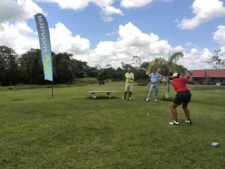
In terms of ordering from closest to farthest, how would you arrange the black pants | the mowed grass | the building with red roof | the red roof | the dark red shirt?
the mowed grass → the black pants → the dark red shirt → the building with red roof → the red roof

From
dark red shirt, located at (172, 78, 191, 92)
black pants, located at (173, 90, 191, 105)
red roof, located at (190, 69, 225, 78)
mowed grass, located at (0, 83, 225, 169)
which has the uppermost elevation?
red roof, located at (190, 69, 225, 78)

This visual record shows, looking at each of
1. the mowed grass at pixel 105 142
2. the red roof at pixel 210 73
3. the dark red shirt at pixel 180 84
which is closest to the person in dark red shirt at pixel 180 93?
the dark red shirt at pixel 180 84

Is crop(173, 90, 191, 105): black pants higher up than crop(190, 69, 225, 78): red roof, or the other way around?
crop(190, 69, 225, 78): red roof

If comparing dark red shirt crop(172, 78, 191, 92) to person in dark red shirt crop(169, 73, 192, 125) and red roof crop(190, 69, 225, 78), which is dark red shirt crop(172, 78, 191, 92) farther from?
red roof crop(190, 69, 225, 78)

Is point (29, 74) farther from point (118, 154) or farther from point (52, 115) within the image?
point (118, 154)

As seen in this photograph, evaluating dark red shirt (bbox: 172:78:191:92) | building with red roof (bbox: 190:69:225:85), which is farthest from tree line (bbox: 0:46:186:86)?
dark red shirt (bbox: 172:78:191:92)

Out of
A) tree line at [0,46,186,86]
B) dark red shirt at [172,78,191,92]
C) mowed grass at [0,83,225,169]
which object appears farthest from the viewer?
tree line at [0,46,186,86]

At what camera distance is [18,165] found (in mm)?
4848

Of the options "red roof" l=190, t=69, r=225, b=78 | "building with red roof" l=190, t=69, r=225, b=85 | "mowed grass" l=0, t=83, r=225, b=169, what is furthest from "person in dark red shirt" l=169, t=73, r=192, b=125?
"red roof" l=190, t=69, r=225, b=78

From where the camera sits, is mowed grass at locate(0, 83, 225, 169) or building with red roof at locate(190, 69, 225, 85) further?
building with red roof at locate(190, 69, 225, 85)

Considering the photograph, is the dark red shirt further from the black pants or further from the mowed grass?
the mowed grass

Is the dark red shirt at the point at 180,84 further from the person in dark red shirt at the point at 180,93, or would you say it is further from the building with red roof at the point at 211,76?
the building with red roof at the point at 211,76

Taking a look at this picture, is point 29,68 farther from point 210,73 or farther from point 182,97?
point 182,97

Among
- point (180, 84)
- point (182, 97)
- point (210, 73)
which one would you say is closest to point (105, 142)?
point (182, 97)
